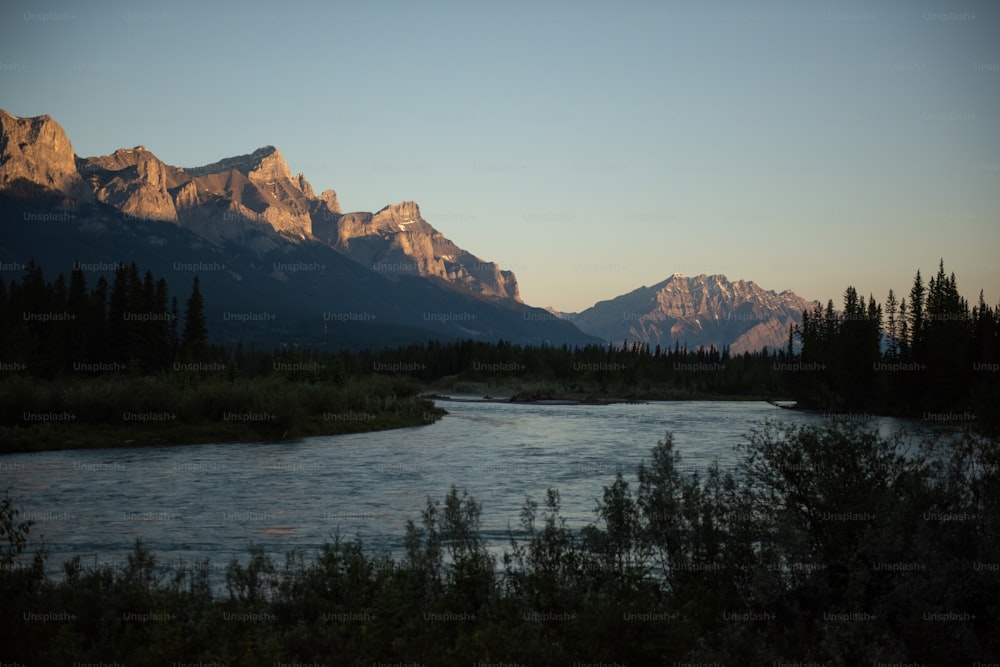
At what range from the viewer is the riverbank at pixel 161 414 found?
4450cm

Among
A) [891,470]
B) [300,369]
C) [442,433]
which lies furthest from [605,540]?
[300,369]

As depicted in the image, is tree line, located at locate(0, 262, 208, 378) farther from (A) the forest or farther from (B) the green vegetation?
(B) the green vegetation

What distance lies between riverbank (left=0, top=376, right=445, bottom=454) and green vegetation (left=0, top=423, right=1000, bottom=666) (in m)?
32.9

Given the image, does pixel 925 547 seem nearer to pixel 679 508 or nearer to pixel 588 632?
pixel 679 508

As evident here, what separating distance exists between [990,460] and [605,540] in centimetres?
672

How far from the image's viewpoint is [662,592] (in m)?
13.4

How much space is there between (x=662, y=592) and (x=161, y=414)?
4280 centimetres

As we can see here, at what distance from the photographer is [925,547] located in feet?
39.7

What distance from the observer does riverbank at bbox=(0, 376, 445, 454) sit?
1752 inches

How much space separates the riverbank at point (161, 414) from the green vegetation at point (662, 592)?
32.9 meters

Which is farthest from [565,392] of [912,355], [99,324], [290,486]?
[290,486]

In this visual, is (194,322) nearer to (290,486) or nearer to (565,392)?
(565,392)

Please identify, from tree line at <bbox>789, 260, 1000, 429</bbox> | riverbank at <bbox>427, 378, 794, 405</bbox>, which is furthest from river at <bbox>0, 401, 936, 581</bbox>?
riverbank at <bbox>427, 378, 794, 405</bbox>

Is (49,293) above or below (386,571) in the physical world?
above
